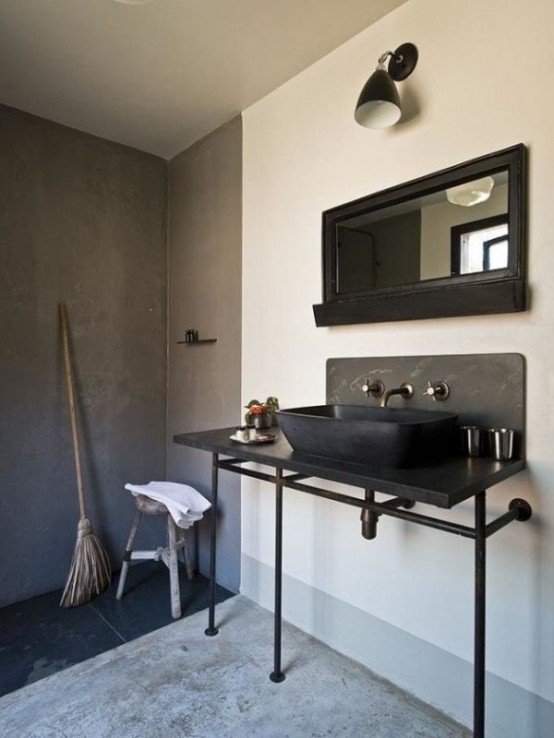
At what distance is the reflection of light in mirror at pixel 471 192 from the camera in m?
1.47

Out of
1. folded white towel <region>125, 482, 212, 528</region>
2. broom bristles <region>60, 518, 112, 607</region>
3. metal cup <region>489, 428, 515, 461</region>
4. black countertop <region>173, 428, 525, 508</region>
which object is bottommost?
broom bristles <region>60, 518, 112, 607</region>

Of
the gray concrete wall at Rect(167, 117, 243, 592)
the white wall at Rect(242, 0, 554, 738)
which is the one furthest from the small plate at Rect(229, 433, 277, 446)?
the gray concrete wall at Rect(167, 117, 243, 592)

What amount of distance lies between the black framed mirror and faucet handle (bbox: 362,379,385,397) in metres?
0.25

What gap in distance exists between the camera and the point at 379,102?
1.56m

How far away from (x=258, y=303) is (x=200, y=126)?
3.68 ft

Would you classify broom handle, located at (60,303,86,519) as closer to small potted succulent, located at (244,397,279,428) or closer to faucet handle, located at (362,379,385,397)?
small potted succulent, located at (244,397,279,428)

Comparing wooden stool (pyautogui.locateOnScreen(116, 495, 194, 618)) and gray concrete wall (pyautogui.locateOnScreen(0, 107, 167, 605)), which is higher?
gray concrete wall (pyautogui.locateOnScreen(0, 107, 167, 605))

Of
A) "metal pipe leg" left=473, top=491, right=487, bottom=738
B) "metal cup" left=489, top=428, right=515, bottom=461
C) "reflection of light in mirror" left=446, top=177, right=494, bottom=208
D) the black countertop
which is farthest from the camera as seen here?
"reflection of light in mirror" left=446, top=177, right=494, bottom=208

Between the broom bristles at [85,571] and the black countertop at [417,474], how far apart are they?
137cm

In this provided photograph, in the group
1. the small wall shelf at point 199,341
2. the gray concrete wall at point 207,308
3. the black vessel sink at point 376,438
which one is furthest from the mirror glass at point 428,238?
the small wall shelf at point 199,341

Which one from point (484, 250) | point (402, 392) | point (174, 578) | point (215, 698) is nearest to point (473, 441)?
point (402, 392)

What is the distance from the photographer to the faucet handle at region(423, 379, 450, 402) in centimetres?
155

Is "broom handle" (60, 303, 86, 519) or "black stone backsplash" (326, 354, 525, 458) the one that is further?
"broom handle" (60, 303, 86, 519)

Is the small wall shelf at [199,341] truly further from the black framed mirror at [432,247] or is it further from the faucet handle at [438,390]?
the faucet handle at [438,390]
